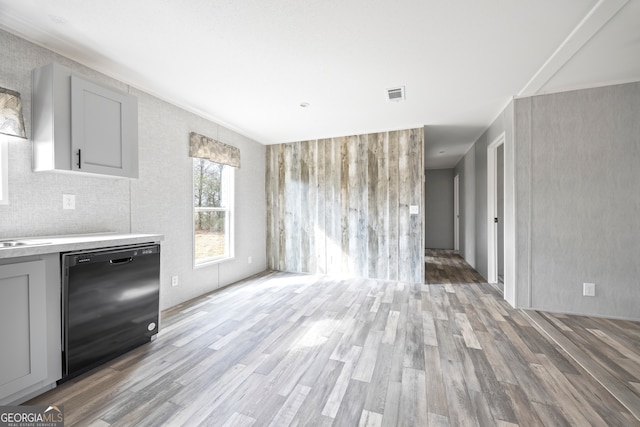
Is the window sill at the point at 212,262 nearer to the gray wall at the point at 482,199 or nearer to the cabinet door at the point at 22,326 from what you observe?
the cabinet door at the point at 22,326

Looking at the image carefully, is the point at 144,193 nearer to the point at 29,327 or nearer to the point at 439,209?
the point at 29,327

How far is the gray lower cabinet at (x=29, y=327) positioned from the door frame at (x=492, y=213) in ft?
16.4

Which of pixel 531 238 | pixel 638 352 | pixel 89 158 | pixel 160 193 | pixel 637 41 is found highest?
pixel 637 41

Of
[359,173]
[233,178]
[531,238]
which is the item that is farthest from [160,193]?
[531,238]

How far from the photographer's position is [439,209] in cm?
795

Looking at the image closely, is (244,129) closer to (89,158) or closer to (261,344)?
(89,158)

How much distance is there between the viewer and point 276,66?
92.3 inches

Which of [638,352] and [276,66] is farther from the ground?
[276,66]

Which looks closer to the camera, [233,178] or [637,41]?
[637,41]

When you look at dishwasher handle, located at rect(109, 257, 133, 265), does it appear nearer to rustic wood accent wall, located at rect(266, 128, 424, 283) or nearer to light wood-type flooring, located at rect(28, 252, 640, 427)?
light wood-type flooring, located at rect(28, 252, 640, 427)

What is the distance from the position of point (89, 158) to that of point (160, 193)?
92 centimetres

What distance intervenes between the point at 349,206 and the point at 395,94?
200 centimetres

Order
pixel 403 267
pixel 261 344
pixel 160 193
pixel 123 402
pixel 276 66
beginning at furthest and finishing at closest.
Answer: pixel 403 267 → pixel 160 193 → pixel 276 66 → pixel 261 344 → pixel 123 402

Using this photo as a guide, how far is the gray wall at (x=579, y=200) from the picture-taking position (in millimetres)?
2635
